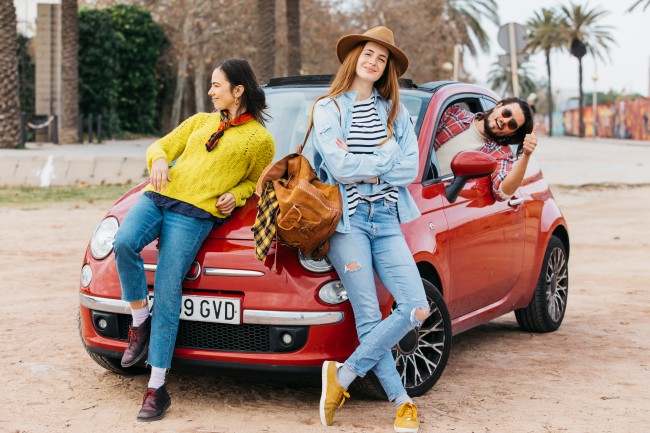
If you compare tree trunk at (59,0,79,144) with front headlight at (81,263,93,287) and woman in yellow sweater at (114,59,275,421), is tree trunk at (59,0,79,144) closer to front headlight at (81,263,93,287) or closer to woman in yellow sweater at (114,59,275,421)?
front headlight at (81,263,93,287)

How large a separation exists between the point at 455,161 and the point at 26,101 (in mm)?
27913

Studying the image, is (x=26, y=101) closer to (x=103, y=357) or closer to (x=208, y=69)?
(x=208, y=69)

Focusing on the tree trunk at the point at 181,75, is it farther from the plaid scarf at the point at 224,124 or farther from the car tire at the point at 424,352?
the car tire at the point at 424,352

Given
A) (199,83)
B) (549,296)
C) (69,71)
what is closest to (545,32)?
(199,83)

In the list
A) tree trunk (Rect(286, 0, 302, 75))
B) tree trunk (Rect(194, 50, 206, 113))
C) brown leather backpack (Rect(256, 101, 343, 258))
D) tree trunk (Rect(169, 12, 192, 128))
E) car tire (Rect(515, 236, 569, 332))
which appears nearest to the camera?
brown leather backpack (Rect(256, 101, 343, 258))

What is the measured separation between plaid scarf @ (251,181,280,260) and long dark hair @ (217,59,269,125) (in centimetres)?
59

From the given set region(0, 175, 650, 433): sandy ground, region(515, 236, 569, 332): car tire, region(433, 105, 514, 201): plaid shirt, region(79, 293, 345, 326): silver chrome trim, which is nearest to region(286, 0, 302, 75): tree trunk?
region(0, 175, 650, 433): sandy ground

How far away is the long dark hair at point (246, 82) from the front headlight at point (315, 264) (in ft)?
2.65

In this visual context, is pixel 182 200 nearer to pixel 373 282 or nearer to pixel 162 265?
pixel 162 265

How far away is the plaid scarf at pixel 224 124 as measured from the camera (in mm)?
5113

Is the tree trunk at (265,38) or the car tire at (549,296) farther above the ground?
the tree trunk at (265,38)

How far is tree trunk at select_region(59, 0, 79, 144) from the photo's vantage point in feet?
91.8

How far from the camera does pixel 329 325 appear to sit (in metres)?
4.88

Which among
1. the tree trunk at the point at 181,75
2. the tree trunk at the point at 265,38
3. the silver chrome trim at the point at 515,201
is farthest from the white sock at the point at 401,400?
the tree trunk at the point at 181,75
